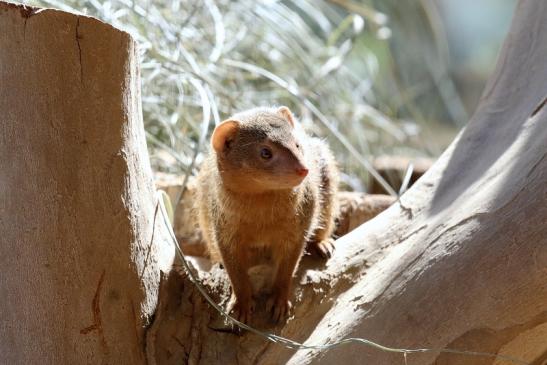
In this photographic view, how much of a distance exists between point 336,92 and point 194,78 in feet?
5.16

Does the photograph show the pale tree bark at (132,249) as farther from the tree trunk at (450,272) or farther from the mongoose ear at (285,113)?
the mongoose ear at (285,113)

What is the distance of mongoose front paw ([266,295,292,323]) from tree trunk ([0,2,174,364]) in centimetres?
37

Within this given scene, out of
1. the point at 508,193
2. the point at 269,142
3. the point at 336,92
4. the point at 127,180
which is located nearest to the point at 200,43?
the point at 336,92

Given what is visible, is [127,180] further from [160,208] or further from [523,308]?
[523,308]

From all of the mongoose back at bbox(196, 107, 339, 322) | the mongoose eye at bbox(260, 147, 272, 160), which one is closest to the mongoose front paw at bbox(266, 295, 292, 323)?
the mongoose back at bbox(196, 107, 339, 322)

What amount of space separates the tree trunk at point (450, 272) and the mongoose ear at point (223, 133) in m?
0.37

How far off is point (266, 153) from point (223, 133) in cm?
15

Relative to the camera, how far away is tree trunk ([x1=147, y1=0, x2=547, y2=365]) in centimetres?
144

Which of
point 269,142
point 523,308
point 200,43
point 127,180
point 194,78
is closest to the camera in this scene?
point 523,308

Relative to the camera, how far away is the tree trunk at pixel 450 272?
1438mm

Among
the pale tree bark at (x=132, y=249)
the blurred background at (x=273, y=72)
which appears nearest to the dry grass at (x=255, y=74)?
the blurred background at (x=273, y=72)

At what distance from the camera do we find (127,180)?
1.57 metres

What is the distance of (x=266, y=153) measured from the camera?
1857 millimetres

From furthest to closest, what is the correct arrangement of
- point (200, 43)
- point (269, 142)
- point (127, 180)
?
point (200, 43), point (269, 142), point (127, 180)
